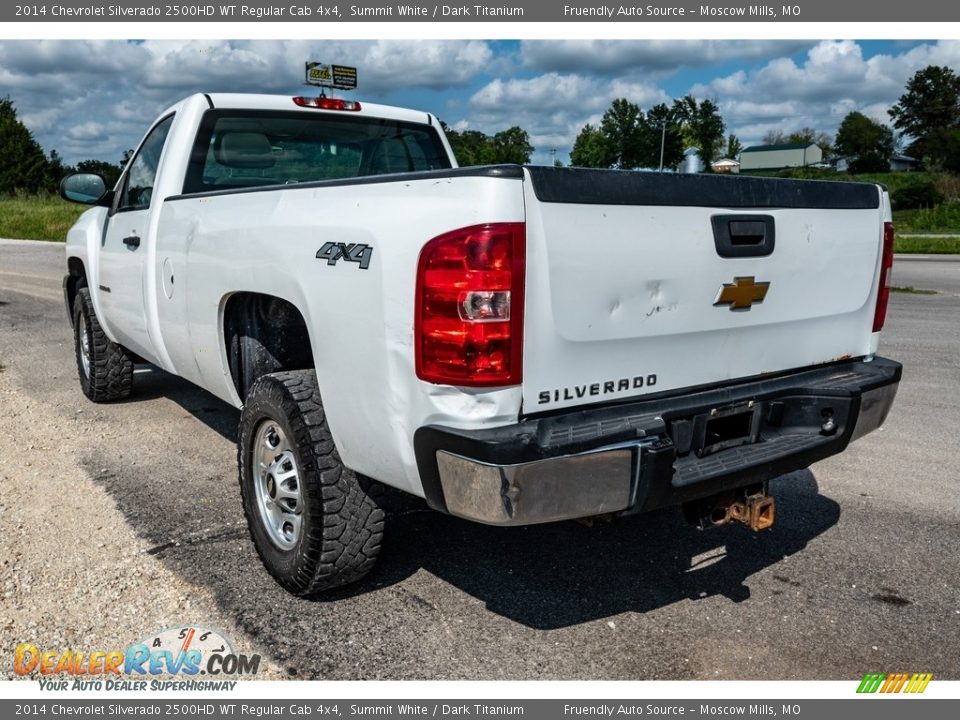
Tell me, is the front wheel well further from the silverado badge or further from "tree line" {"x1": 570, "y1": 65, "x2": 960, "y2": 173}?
"tree line" {"x1": 570, "y1": 65, "x2": 960, "y2": 173}

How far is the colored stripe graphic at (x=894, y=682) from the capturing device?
9.20 ft

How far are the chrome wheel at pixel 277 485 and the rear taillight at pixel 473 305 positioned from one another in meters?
1.03

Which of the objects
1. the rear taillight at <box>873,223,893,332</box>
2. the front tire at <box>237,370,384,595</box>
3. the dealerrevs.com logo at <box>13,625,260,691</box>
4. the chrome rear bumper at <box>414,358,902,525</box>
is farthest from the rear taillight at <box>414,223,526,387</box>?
the rear taillight at <box>873,223,893,332</box>

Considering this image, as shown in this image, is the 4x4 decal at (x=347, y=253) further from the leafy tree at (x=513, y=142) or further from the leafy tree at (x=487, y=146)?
the leafy tree at (x=513, y=142)

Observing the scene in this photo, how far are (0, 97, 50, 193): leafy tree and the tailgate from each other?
7092cm

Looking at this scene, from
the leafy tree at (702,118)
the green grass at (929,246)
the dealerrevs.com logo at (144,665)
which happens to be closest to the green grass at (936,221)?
the green grass at (929,246)

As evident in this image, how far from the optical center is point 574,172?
2.54m

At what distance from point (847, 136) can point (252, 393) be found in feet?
322

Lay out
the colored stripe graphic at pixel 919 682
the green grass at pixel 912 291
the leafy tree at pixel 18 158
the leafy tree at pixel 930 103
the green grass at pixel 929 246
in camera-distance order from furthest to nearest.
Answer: the leafy tree at pixel 930 103, the leafy tree at pixel 18 158, the green grass at pixel 929 246, the green grass at pixel 912 291, the colored stripe graphic at pixel 919 682

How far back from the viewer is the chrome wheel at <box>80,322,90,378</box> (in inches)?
247

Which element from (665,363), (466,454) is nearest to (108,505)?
(466,454)

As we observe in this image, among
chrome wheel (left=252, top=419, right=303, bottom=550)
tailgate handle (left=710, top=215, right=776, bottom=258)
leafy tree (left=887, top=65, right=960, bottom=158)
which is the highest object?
leafy tree (left=887, top=65, right=960, bottom=158)

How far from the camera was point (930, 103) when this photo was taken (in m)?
83.6

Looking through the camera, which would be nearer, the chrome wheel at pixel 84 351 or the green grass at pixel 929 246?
the chrome wheel at pixel 84 351
